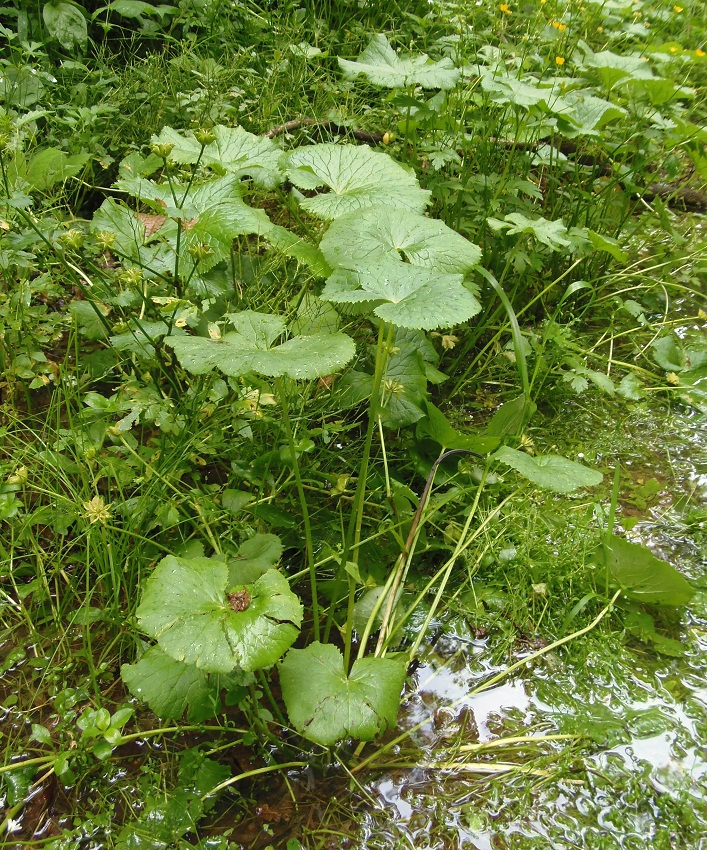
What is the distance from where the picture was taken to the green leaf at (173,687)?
119 centimetres

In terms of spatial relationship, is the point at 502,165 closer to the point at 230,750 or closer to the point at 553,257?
the point at 553,257

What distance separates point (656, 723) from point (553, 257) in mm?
1545

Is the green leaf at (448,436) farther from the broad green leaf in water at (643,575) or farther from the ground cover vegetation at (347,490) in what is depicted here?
the broad green leaf in water at (643,575)

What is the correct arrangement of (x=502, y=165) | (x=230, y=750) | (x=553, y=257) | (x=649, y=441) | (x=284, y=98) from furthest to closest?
(x=284, y=98), (x=502, y=165), (x=553, y=257), (x=649, y=441), (x=230, y=750)

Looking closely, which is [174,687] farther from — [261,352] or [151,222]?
[151,222]

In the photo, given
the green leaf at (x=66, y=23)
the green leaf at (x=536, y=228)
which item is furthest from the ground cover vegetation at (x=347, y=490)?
the green leaf at (x=66, y=23)

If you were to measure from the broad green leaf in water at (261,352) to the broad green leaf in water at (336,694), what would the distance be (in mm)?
532

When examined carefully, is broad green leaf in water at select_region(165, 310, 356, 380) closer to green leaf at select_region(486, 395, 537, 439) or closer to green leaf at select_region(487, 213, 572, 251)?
green leaf at select_region(486, 395, 537, 439)

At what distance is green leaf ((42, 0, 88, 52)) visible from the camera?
2.74 meters

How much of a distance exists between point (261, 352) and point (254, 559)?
1.54 ft

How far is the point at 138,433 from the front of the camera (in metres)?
1.80

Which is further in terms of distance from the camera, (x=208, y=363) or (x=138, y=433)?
(x=138, y=433)

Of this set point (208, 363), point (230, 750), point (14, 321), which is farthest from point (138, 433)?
point (230, 750)

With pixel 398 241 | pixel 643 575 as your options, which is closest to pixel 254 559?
pixel 398 241
